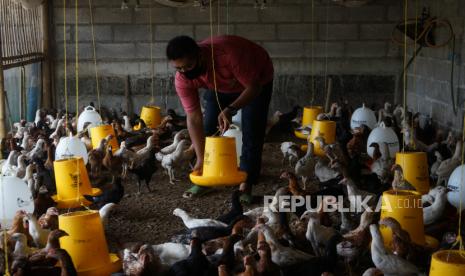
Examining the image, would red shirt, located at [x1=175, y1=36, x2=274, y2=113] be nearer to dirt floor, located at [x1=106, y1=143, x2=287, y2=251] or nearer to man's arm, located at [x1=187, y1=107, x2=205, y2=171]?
man's arm, located at [x1=187, y1=107, x2=205, y2=171]

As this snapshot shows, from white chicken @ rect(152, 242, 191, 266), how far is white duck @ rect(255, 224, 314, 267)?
0.48 metres

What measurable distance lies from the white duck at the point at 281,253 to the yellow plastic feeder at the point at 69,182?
174cm

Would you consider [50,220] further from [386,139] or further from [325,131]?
[386,139]

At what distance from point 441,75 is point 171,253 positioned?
5.16 metres

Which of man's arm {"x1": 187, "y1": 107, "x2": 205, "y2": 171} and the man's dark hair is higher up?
the man's dark hair

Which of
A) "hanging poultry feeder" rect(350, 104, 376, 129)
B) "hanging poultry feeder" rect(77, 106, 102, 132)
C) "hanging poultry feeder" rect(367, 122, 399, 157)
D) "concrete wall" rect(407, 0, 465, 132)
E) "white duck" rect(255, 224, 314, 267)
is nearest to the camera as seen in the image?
"white duck" rect(255, 224, 314, 267)

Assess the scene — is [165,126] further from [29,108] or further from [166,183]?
[29,108]

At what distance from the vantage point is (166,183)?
6.31 metres

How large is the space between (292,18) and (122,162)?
4283 mm

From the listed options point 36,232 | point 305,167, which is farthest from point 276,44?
point 36,232

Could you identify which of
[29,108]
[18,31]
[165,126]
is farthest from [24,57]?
[165,126]

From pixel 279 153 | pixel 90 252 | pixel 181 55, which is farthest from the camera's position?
pixel 279 153

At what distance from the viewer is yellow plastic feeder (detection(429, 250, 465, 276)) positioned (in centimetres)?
286

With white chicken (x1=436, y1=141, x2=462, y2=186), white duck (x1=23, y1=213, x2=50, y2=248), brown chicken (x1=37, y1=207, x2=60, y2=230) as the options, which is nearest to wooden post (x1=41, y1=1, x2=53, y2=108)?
brown chicken (x1=37, y1=207, x2=60, y2=230)
